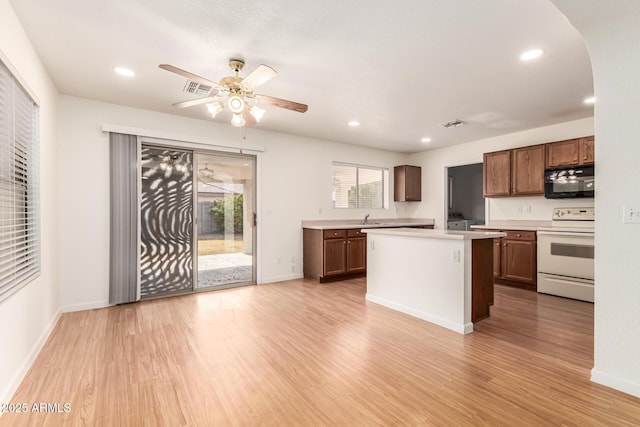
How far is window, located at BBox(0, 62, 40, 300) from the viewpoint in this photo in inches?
78.9

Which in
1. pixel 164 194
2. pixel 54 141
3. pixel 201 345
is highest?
pixel 54 141

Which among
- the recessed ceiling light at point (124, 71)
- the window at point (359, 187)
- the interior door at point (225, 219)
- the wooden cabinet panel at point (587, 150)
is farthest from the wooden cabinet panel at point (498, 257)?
the recessed ceiling light at point (124, 71)

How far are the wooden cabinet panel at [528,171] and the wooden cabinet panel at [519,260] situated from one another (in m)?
0.86

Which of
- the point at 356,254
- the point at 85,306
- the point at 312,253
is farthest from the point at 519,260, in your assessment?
the point at 85,306

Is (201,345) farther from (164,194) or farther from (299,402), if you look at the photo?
(164,194)

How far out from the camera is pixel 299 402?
1878 millimetres

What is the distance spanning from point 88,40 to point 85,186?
76.3 inches

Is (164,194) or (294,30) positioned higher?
(294,30)

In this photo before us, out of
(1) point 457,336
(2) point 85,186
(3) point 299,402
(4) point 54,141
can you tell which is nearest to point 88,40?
(4) point 54,141

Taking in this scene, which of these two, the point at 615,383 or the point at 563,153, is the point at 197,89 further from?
the point at 563,153

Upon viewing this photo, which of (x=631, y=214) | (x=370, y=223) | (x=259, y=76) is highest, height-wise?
(x=259, y=76)

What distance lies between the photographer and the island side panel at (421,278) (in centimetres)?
298

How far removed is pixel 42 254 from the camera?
282cm

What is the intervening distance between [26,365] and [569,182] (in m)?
6.27
